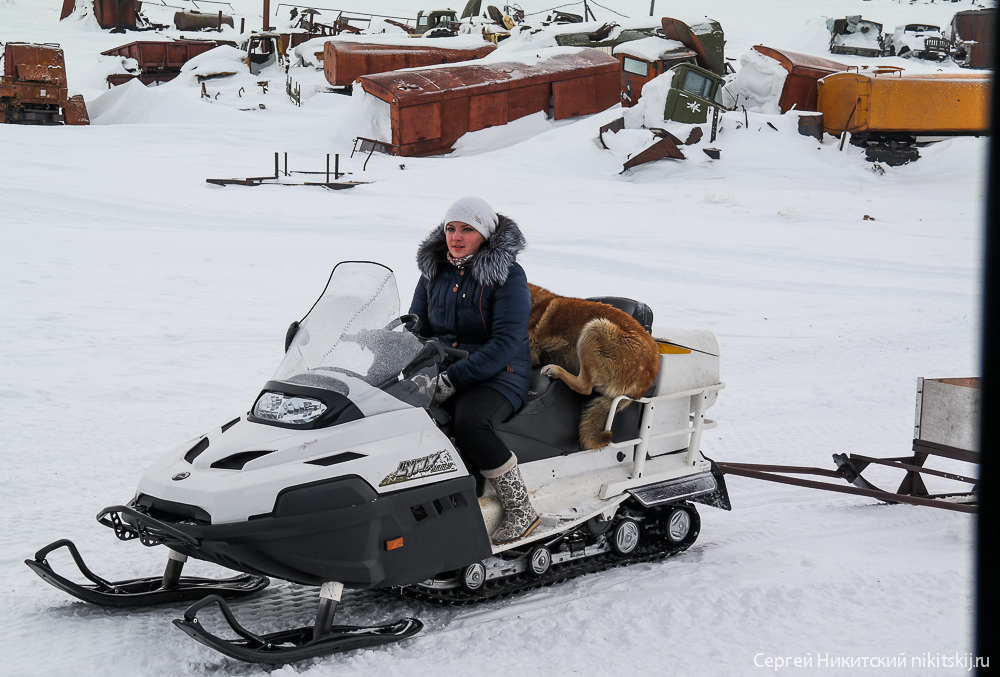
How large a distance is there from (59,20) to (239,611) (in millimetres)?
40102

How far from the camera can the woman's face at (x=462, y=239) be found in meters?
3.61

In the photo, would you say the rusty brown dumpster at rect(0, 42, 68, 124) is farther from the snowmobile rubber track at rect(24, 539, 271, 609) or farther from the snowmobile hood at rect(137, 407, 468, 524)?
the snowmobile hood at rect(137, 407, 468, 524)

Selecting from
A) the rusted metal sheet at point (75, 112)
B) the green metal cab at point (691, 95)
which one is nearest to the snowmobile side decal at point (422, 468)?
the green metal cab at point (691, 95)

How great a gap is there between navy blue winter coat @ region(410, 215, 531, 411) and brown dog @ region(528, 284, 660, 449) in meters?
0.27

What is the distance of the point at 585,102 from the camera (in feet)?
64.5

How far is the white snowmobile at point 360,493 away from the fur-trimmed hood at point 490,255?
0.37m

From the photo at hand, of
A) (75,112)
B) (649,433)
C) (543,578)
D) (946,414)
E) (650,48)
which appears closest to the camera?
(543,578)

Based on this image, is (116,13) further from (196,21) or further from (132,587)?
(132,587)

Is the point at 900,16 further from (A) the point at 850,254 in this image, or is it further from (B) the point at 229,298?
(B) the point at 229,298

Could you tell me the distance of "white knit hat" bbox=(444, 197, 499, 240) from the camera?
3.58 m

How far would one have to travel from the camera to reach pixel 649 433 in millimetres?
4043

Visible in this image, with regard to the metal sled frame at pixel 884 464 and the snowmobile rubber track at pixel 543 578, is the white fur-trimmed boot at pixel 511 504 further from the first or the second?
the metal sled frame at pixel 884 464

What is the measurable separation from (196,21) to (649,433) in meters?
34.9

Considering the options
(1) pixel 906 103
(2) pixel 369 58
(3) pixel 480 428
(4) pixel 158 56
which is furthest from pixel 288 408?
(4) pixel 158 56
